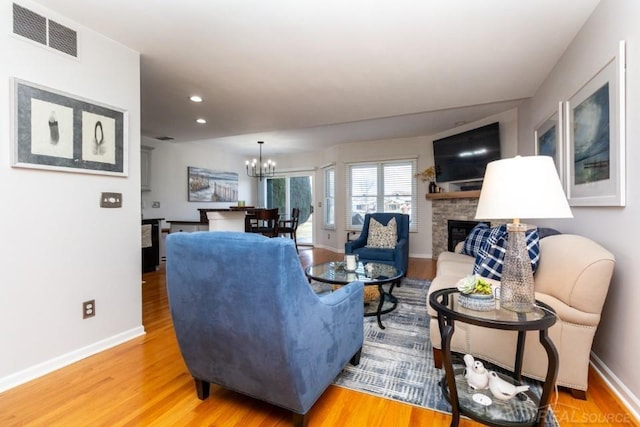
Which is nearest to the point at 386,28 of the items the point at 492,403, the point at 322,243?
the point at 492,403

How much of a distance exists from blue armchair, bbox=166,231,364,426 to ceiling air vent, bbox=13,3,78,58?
1.68 meters

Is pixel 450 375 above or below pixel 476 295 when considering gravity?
below

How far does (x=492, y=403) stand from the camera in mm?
1503

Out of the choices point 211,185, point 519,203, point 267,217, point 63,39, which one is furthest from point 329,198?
point 519,203

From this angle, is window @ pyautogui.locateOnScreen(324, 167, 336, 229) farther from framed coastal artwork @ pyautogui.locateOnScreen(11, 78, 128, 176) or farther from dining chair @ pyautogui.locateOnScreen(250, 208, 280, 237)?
framed coastal artwork @ pyautogui.locateOnScreen(11, 78, 128, 176)

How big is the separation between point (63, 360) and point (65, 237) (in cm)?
83

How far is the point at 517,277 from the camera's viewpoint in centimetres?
146

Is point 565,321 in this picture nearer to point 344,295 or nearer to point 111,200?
point 344,295

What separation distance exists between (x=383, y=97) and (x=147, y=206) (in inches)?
177

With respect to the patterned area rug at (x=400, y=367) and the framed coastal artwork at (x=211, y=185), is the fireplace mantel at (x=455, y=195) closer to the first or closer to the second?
the patterned area rug at (x=400, y=367)

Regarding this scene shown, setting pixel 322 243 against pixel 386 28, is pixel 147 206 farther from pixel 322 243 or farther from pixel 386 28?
pixel 386 28

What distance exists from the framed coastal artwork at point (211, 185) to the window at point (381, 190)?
283 cm

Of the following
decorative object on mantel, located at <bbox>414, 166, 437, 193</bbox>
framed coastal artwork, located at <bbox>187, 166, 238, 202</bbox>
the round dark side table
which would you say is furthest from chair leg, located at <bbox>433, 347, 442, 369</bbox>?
framed coastal artwork, located at <bbox>187, 166, 238, 202</bbox>

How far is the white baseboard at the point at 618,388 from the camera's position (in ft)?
4.93
